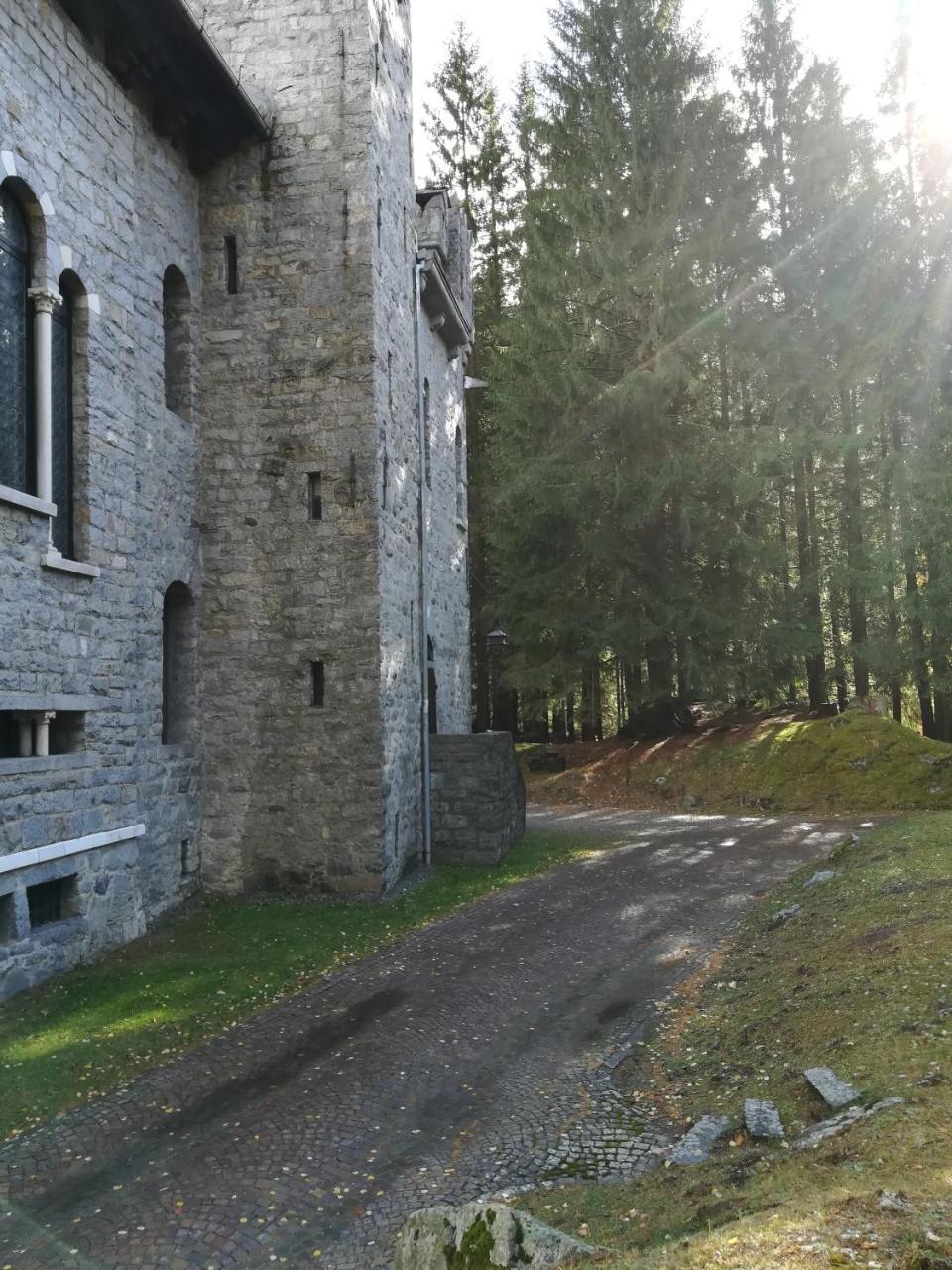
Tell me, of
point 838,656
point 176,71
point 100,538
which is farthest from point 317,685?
point 838,656

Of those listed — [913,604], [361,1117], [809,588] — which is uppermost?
[809,588]

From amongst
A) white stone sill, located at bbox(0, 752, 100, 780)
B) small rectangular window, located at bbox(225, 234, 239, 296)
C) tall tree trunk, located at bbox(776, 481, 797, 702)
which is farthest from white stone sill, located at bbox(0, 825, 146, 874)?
tall tree trunk, located at bbox(776, 481, 797, 702)

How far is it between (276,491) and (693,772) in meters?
12.4

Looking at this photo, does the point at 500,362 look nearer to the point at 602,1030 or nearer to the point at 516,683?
the point at 516,683

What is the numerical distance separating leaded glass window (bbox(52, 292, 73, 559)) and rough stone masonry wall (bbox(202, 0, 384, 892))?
9.11 feet

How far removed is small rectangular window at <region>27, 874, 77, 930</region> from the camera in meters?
8.28

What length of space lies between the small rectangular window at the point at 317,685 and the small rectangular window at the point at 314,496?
1.90 metres

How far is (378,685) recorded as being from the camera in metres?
11.6

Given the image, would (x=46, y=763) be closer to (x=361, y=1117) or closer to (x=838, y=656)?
(x=361, y=1117)

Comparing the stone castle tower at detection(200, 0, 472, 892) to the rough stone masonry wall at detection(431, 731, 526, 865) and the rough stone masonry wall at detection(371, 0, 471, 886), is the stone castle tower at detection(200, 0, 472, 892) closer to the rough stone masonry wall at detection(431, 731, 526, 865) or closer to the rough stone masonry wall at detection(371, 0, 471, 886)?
the rough stone masonry wall at detection(371, 0, 471, 886)

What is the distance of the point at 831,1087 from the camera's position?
201 inches

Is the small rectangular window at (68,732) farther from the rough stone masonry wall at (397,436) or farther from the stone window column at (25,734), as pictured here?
the rough stone masonry wall at (397,436)

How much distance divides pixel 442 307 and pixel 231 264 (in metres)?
5.42

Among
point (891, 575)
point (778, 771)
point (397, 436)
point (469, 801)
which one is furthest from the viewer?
point (778, 771)
